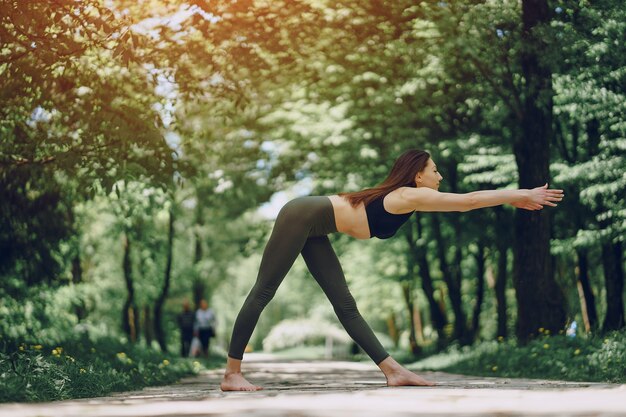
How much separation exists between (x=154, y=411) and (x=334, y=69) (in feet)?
49.1

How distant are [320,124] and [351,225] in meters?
14.1

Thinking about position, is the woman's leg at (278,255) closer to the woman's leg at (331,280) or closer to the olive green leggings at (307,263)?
the olive green leggings at (307,263)

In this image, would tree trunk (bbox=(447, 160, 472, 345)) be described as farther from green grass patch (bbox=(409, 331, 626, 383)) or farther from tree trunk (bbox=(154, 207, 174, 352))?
tree trunk (bbox=(154, 207, 174, 352))

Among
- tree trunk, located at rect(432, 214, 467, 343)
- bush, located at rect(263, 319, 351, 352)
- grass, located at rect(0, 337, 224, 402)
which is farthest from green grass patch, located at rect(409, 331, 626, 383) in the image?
bush, located at rect(263, 319, 351, 352)

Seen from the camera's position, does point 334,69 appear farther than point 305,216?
Yes

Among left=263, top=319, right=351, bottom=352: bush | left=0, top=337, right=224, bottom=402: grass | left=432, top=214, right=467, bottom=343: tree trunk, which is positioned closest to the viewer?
left=0, top=337, right=224, bottom=402: grass

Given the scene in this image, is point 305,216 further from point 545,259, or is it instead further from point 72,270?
point 72,270

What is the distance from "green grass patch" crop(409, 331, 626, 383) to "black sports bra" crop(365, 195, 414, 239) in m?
3.14

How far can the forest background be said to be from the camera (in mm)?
10984

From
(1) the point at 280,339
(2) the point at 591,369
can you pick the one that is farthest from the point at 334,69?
(1) the point at 280,339

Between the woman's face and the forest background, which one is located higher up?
the forest background

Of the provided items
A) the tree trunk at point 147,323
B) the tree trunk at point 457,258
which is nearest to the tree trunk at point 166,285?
the tree trunk at point 147,323

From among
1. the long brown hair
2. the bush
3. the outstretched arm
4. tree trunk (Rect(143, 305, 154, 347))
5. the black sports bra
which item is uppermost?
the long brown hair

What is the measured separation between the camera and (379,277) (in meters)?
32.3
